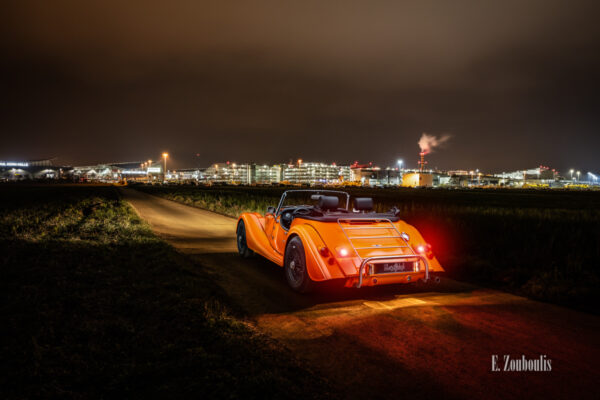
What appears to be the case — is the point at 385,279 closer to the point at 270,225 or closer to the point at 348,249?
the point at 348,249

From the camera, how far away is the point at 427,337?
3.62m

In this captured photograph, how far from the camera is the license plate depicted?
4.63 metres

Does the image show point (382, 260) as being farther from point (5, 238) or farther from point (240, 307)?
point (5, 238)

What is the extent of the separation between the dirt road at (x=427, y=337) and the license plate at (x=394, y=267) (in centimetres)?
45

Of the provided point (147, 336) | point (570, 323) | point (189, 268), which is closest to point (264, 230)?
point (189, 268)

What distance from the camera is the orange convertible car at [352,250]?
4578 mm

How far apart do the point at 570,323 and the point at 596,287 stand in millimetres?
1672

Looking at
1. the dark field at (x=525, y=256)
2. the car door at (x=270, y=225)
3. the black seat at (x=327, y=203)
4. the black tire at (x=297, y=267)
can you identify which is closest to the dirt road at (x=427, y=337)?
the black tire at (x=297, y=267)

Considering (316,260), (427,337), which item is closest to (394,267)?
(316,260)

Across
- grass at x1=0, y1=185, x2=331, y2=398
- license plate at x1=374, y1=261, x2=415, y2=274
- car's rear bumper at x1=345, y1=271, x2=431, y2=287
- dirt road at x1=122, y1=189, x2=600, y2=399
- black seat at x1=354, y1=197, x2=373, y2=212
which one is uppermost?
black seat at x1=354, y1=197, x2=373, y2=212

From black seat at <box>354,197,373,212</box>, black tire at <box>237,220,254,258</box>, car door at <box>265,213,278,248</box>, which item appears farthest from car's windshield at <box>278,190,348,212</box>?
black tire at <box>237,220,254,258</box>

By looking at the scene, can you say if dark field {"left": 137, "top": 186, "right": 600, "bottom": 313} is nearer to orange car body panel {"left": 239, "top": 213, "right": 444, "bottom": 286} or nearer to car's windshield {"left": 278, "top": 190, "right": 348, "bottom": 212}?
orange car body panel {"left": 239, "top": 213, "right": 444, "bottom": 286}

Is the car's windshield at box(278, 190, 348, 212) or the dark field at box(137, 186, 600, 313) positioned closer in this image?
the dark field at box(137, 186, 600, 313)

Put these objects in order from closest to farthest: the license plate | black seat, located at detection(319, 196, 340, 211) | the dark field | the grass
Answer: the grass < the license plate < the dark field < black seat, located at detection(319, 196, 340, 211)
